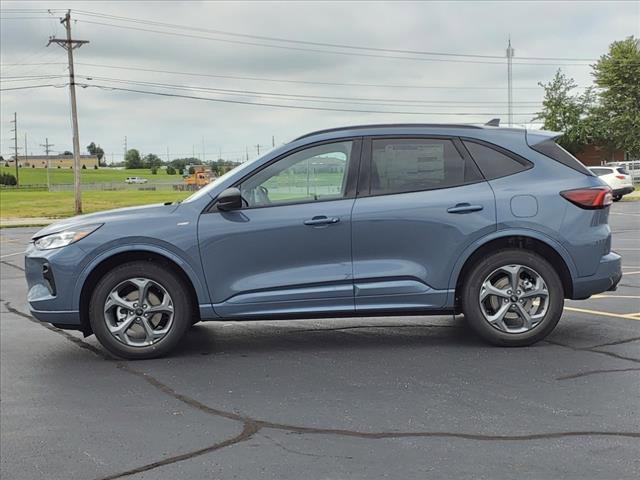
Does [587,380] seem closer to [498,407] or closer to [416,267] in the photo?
[498,407]

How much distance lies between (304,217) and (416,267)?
970mm

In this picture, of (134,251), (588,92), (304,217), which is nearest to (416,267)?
(304,217)

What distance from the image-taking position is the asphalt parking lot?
374cm

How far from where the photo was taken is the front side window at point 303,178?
19.5 ft

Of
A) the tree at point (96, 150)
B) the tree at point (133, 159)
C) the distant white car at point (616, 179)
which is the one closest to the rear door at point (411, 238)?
the distant white car at point (616, 179)

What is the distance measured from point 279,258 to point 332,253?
1.37 feet

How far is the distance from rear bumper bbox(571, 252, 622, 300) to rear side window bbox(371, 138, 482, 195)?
118cm

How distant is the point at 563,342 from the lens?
6.13 m

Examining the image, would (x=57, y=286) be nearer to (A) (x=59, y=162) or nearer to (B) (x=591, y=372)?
(B) (x=591, y=372)

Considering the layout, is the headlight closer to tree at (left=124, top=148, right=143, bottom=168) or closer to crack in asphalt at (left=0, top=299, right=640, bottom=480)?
crack in asphalt at (left=0, top=299, right=640, bottom=480)

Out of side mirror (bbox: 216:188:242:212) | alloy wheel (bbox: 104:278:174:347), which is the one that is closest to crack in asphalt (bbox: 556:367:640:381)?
side mirror (bbox: 216:188:242:212)

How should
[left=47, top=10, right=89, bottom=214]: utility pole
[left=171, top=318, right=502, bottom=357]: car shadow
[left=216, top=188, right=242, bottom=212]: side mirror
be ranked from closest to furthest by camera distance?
[left=216, top=188, right=242, bottom=212]: side mirror, [left=171, top=318, right=502, bottom=357]: car shadow, [left=47, top=10, right=89, bottom=214]: utility pole

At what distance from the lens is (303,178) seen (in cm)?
598

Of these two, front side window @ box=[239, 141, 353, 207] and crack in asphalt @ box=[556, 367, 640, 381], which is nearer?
crack in asphalt @ box=[556, 367, 640, 381]
